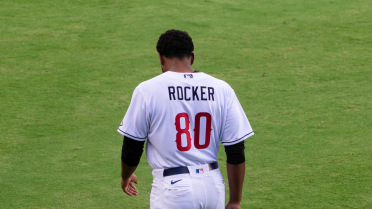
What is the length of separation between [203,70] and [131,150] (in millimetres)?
5229

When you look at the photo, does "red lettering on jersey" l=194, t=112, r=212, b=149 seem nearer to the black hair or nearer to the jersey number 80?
the jersey number 80

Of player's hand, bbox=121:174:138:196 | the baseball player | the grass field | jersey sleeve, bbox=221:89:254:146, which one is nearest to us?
the baseball player

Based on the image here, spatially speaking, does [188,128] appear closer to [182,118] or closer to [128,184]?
[182,118]

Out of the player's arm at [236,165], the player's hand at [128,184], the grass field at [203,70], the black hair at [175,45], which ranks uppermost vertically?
the black hair at [175,45]

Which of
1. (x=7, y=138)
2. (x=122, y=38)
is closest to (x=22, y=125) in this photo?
(x=7, y=138)

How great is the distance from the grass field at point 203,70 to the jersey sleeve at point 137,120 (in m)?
2.19

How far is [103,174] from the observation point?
6.03m

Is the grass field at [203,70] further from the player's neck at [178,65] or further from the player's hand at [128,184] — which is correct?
the player's neck at [178,65]

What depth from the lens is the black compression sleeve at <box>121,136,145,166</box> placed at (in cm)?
338

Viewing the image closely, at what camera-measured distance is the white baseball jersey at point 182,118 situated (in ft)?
10.8

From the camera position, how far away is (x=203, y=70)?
8.54m

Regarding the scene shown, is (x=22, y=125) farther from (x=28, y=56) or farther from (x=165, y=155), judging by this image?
(x=165, y=155)

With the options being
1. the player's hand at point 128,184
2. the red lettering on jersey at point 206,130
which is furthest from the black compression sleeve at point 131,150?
the red lettering on jersey at point 206,130

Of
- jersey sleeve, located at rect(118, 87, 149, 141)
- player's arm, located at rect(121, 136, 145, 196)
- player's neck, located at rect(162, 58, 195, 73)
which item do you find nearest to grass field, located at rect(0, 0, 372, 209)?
player's arm, located at rect(121, 136, 145, 196)
